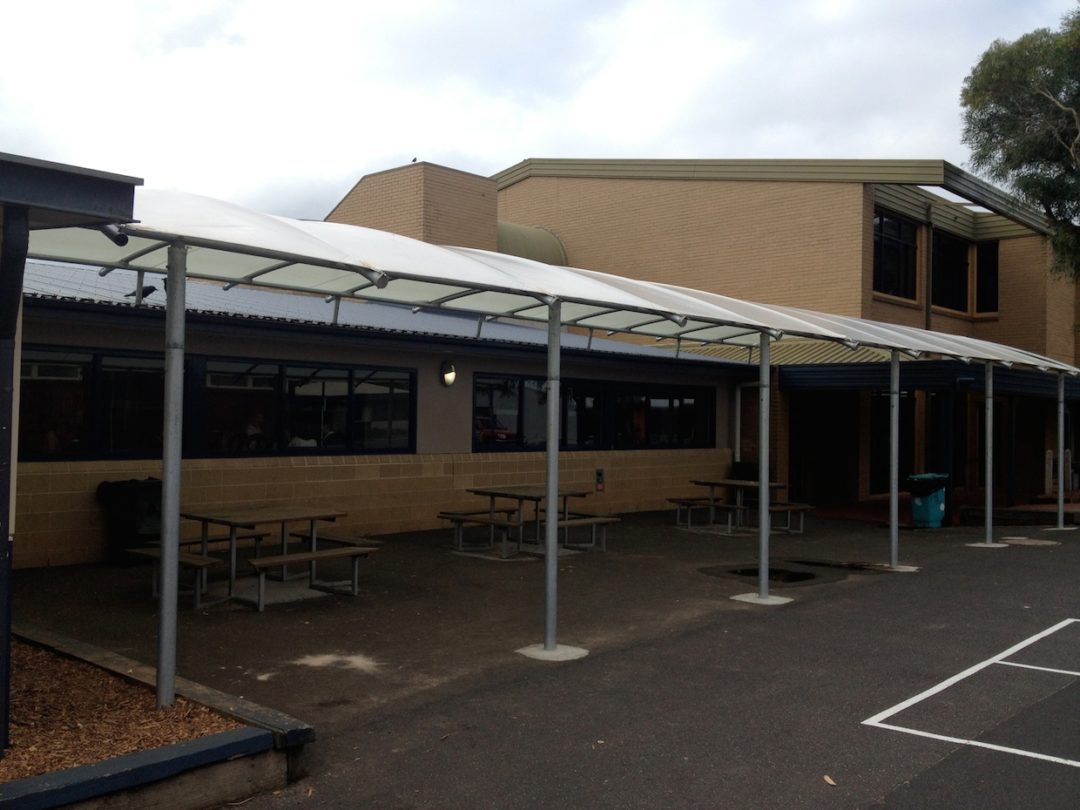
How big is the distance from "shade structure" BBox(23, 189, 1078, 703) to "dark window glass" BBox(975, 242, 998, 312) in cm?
1760

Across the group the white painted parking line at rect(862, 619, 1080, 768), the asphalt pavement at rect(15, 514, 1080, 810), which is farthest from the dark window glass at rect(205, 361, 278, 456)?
the white painted parking line at rect(862, 619, 1080, 768)

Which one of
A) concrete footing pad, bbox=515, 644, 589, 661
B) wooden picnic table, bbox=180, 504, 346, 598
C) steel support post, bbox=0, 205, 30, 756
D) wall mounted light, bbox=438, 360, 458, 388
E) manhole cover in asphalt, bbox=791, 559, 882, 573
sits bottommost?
concrete footing pad, bbox=515, 644, 589, 661

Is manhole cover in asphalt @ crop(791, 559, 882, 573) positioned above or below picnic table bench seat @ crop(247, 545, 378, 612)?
below

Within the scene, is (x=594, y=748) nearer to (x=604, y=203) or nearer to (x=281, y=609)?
(x=281, y=609)

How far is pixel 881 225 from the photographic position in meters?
23.6

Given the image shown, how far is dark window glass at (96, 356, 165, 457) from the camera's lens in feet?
38.8

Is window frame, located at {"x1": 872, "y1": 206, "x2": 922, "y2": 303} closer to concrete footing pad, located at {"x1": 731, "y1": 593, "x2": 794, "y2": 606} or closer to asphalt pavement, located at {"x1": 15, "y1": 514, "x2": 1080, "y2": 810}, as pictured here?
asphalt pavement, located at {"x1": 15, "y1": 514, "x2": 1080, "y2": 810}

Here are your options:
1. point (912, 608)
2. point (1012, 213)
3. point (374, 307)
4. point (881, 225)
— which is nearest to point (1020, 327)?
point (1012, 213)

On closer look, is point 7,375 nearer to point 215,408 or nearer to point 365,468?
point 215,408

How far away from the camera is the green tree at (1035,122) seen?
69.7ft

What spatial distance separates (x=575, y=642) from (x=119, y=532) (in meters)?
5.84

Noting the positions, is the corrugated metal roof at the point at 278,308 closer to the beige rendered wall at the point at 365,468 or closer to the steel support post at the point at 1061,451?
the beige rendered wall at the point at 365,468

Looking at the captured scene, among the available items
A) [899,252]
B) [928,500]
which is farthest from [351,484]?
[899,252]

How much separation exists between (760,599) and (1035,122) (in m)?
16.5
